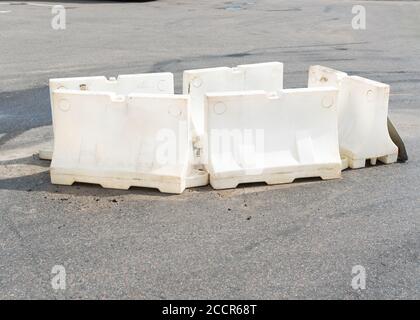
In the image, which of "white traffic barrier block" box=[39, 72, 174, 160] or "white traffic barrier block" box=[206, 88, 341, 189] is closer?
"white traffic barrier block" box=[206, 88, 341, 189]

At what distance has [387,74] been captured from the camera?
33.7ft

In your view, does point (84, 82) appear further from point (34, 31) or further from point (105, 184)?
point (34, 31)

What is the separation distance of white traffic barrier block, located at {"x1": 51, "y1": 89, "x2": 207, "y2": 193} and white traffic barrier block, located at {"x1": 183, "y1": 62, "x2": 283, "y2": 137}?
3.23ft

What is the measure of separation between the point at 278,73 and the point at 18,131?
3.12 m

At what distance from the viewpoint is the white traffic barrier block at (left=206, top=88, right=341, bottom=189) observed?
5160 millimetres

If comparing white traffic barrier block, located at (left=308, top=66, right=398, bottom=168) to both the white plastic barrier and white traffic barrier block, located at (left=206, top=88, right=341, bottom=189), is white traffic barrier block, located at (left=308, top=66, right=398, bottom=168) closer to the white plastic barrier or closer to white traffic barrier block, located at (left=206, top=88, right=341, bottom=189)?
white traffic barrier block, located at (left=206, top=88, right=341, bottom=189)

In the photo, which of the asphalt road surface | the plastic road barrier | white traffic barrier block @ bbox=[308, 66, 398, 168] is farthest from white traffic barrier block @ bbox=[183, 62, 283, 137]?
the asphalt road surface

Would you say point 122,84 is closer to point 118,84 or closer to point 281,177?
point 118,84

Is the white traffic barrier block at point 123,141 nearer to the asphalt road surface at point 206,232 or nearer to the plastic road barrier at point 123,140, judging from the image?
the plastic road barrier at point 123,140

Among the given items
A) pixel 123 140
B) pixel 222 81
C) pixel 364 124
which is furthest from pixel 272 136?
pixel 123 140

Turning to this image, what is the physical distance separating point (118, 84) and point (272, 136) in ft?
5.74

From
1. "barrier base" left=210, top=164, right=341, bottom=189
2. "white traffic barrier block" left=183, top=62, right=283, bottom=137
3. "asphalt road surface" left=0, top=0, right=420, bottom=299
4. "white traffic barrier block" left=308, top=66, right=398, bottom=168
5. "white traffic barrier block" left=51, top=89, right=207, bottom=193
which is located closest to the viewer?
"asphalt road surface" left=0, top=0, right=420, bottom=299

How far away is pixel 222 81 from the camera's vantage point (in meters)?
6.21

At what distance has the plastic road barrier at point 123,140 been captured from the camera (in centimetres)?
505
